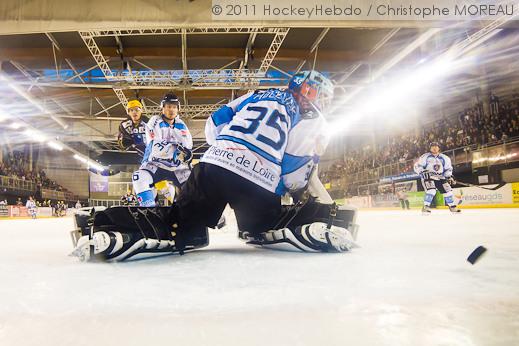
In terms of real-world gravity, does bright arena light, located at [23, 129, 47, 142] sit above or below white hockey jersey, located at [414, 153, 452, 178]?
above

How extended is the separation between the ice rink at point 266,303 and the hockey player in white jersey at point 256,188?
0.23m

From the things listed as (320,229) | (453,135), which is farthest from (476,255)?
(453,135)

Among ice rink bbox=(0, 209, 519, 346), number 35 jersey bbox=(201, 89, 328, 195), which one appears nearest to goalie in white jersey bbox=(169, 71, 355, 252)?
number 35 jersey bbox=(201, 89, 328, 195)

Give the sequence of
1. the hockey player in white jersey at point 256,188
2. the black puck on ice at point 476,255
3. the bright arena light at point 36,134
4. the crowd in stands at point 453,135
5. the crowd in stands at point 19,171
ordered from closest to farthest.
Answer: the black puck on ice at point 476,255, the hockey player in white jersey at point 256,188, the crowd in stands at point 453,135, the bright arena light at point 36,134, the crowd in stands at point 19,171

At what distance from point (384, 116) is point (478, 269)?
1700 cm

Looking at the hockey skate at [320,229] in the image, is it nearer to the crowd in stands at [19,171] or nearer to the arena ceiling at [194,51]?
the arena ceiling at [194,51]

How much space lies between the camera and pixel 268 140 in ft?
5.99

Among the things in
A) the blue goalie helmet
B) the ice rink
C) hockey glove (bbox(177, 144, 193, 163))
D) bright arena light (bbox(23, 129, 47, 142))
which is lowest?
the ice rink

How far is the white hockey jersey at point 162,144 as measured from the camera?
137 inches

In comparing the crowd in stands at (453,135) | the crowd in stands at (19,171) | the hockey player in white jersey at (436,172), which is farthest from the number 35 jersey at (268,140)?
the crowd in stands at (19,171)

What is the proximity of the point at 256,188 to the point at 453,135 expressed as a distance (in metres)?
13.6

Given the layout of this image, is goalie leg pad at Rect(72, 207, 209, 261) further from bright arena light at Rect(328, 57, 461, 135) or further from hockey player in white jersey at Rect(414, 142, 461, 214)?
bright arena light at Rect(328, 57, 461, 135)

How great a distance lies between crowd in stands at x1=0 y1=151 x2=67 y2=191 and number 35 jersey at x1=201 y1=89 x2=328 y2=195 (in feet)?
58.3

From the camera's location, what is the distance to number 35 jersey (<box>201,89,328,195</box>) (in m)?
1.80
